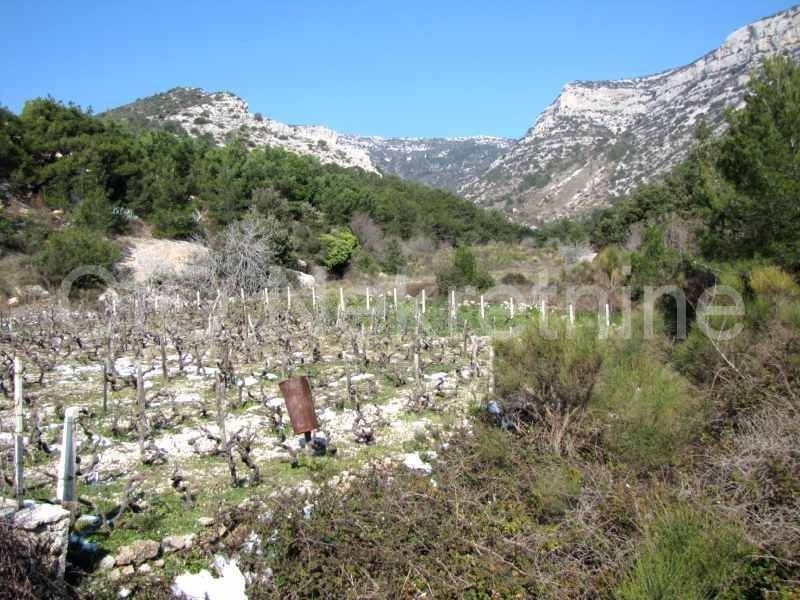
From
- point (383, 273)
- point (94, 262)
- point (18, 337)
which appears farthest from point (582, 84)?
point (18, 337)

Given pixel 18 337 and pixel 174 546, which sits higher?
pixel 18 337

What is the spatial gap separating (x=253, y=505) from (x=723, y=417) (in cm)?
422

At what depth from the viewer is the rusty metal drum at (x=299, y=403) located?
5.27 meters

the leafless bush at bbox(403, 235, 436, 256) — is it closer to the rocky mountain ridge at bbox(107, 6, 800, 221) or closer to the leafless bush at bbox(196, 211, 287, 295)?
the leafless bush at bbox(196, 211, 287, 295)

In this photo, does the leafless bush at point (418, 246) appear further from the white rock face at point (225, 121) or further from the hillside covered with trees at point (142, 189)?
the white rock face at point (225, 121)

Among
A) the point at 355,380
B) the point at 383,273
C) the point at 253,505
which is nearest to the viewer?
the point at 253,505

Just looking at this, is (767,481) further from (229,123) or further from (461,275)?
(229,123)

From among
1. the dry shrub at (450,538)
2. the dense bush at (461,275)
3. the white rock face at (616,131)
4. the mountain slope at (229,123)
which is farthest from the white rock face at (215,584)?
the white rock face at (616,131)

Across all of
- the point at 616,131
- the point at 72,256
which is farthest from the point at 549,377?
the point at 616,131

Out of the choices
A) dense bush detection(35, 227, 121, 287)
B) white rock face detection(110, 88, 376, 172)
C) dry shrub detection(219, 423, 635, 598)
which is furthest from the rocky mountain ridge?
dry shrub detection(219, 423, 635, 598)

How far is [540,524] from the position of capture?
4.18m

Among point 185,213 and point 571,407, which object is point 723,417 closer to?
point 571,407

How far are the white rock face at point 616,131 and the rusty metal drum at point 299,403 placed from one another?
5346 cm

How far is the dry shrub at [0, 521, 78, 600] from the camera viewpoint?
2.95m
